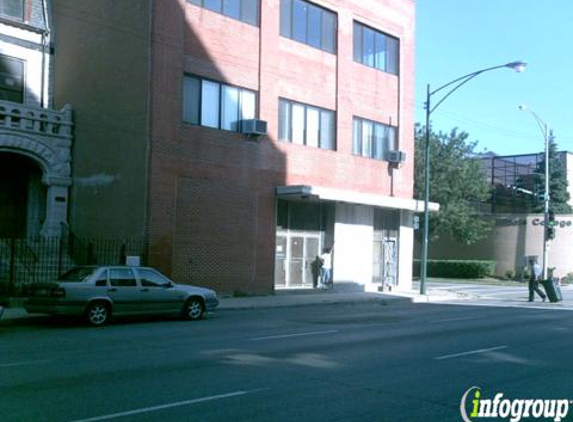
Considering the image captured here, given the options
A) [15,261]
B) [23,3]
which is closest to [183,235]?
[15,261]

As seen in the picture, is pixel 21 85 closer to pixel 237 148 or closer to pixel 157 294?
pixel 237 148

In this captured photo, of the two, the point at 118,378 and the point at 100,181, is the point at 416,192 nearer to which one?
the point at 100,181

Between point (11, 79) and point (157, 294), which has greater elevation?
point (11, 79)

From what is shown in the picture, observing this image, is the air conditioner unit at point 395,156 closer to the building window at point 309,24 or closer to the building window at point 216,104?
the building window at point 309,24

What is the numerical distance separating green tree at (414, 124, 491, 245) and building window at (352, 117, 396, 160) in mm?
15083

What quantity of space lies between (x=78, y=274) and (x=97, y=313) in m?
1.23

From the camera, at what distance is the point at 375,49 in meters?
32.2

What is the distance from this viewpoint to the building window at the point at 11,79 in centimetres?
2570

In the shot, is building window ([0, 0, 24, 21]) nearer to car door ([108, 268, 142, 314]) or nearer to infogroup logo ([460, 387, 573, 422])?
car door ([108, 268, 142, 314])

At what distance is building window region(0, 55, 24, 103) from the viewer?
2570 cm

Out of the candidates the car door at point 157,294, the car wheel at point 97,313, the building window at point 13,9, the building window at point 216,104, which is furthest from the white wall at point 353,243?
the building window at point 13,9

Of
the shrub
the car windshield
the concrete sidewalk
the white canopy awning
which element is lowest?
the concrete sidewalk

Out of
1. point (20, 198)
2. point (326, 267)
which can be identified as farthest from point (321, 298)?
point (20, 198)

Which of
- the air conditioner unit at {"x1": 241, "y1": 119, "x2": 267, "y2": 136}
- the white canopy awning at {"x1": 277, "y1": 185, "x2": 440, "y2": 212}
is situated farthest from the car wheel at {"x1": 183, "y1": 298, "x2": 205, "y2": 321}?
the air conditioner unit at {"x1": 241, "y1": 119, "x2": 267, "y2": 136}
